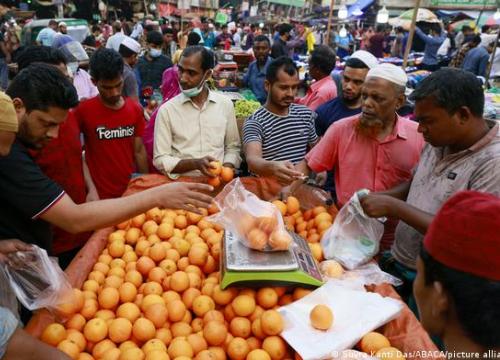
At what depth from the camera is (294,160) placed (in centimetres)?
323

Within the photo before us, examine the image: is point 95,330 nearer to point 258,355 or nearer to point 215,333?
point 215,333

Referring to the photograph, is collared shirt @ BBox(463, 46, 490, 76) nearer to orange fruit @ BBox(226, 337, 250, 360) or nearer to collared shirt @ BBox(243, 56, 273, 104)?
collared shirt @ BBox(243, 56, 273, 104)

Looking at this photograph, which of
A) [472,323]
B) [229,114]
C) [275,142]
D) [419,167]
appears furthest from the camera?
[229,114]

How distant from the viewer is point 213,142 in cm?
324

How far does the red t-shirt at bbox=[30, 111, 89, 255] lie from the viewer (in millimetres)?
2602

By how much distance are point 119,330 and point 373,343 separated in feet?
3.61

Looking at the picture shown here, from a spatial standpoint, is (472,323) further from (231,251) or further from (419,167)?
(419,167)

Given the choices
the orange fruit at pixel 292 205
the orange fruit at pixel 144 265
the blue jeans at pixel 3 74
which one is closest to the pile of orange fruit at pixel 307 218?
the orange fruit at pixel 292 205

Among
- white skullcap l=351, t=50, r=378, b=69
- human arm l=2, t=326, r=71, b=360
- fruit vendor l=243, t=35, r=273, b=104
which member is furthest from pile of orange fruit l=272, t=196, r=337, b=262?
fruit vendor l=243, t=35, r=273, b=104

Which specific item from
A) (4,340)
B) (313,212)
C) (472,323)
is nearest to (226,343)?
(4,340)

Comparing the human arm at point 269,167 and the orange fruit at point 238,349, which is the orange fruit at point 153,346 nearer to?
the orange fruit at point 238,349

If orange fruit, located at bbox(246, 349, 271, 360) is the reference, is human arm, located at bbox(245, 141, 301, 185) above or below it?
above

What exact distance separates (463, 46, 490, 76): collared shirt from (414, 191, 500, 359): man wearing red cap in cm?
1004

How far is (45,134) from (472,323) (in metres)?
1.97
